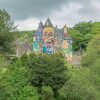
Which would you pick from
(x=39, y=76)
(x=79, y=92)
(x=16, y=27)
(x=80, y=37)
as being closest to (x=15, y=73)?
(x=39, y=76)

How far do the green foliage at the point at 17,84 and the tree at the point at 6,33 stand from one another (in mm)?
4098

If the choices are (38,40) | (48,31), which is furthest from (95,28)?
(38,40)

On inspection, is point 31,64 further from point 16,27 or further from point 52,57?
point 16,27

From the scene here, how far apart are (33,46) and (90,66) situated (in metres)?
23.5

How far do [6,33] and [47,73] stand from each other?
6.23 m

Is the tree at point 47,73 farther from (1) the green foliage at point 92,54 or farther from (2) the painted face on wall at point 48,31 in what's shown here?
(2) the painted face on wall at point 48,31

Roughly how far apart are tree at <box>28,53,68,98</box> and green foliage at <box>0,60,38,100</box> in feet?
3.29

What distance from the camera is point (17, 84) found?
3500 cm

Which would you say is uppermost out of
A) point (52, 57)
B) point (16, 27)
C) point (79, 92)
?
point (16, 27)

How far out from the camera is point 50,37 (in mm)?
64938

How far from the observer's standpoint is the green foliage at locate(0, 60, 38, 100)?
31344mm

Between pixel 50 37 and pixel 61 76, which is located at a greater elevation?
pixel 50 37

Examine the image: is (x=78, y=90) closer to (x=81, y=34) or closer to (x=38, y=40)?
(x=38, y=40)

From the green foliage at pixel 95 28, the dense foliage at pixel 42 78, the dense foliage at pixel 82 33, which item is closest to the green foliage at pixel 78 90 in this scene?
the dense foliage at pixel 42 78
